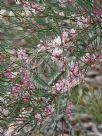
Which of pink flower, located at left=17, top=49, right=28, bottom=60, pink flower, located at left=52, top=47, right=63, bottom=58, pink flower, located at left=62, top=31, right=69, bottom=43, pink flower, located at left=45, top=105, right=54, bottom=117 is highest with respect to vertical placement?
pink flower, located at left=62, top=31, right=69, bottom=43

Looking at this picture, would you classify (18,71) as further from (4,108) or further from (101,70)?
(101,70)

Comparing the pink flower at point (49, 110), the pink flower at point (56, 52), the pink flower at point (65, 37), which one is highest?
the pink flower at point (65, 37)

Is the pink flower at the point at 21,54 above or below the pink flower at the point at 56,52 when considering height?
above

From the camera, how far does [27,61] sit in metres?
1.70

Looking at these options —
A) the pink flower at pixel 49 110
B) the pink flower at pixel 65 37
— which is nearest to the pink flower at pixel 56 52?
the pink flower at pixel 65 37

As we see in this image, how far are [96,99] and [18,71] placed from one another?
1676 millimetres

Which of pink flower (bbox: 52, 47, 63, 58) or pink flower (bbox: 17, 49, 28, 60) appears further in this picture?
pink flower (bbox: 17, 49, 28, 60)

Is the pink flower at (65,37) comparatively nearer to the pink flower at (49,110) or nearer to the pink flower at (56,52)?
the pink flower at (56,52)

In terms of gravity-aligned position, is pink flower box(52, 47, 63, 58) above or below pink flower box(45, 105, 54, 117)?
above

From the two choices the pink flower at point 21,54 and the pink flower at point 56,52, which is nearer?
the pink flower at point 56,52

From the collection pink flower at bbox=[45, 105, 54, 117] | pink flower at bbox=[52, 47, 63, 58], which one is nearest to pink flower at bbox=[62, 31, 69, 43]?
pink flower at bbox=[52, 47, 63, 58]

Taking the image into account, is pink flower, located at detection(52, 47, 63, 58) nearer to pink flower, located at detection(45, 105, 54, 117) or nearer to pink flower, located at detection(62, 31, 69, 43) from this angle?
pink flower, located at detection(62, 31, 69, 43)

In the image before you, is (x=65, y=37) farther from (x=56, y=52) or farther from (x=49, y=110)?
(x=49, y=110)

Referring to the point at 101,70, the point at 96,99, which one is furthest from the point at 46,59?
the point at 101,70
